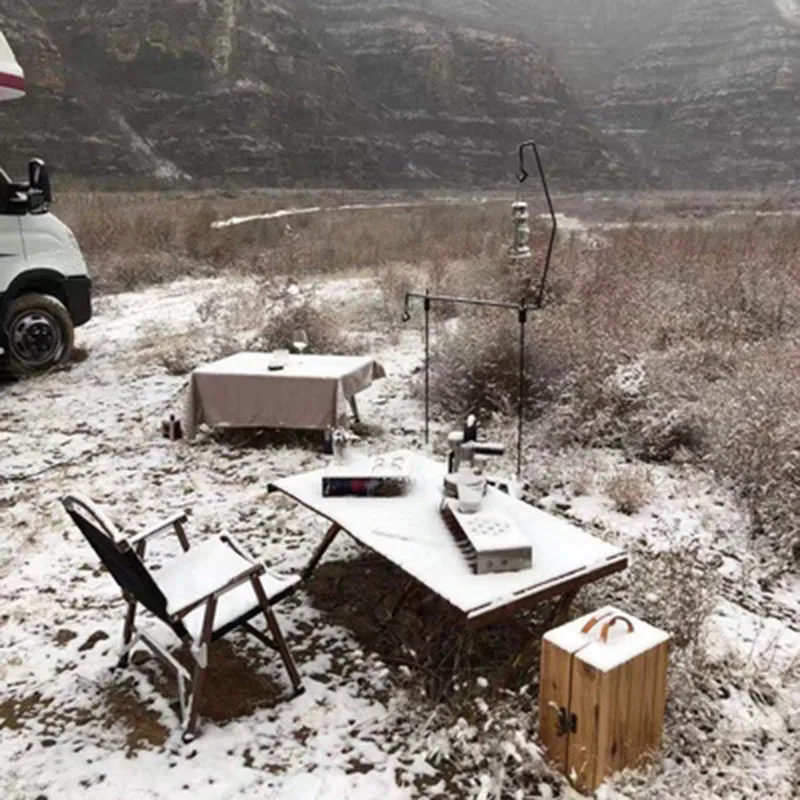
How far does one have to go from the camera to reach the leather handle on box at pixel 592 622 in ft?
8.88

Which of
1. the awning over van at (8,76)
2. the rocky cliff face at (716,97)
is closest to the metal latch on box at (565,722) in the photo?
the awning over van at (8,76)

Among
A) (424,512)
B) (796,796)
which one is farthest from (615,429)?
(796,796)

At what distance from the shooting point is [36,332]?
7641mm

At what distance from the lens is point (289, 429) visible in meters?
6.13

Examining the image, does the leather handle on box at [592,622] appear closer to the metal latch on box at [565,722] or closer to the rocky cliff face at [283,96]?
the metal latch on box at [565,722]

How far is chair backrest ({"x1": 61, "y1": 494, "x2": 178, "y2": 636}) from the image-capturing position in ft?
9.07

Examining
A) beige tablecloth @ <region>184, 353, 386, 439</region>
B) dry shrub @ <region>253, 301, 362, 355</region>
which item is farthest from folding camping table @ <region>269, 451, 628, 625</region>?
dry shrub @ <region>253, 301, 362, 355</region>

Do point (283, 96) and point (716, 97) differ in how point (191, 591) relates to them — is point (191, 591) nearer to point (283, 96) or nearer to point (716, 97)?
point (283, 96)

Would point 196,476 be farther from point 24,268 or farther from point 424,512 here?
point 24,268

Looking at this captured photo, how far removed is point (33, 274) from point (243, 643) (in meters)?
5.15

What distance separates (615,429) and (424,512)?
264cm

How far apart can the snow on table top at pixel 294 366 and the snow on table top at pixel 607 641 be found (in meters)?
3.22

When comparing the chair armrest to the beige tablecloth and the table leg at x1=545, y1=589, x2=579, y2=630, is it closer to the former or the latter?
the table leg at x1=545, y1=589, x2=579, y2=630

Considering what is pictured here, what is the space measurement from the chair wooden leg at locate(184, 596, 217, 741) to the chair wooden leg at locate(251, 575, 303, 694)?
0.17 m
